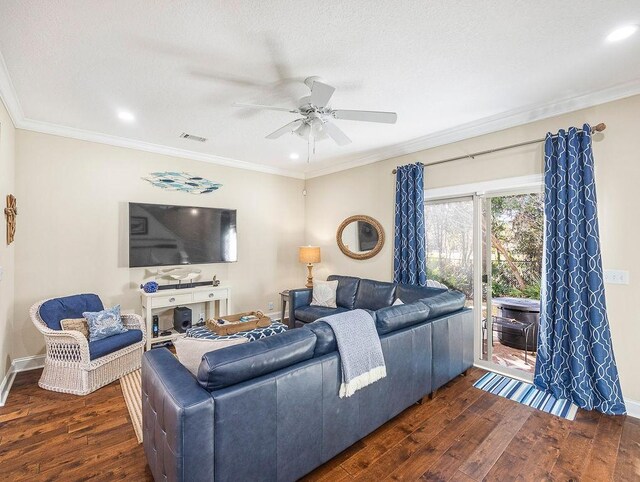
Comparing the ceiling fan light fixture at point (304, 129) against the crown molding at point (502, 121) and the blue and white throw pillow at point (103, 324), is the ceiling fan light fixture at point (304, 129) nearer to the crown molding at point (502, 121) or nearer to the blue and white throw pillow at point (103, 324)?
the crown molding at point (502, 121)

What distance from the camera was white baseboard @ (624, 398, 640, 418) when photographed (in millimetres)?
2654

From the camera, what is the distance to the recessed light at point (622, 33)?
2006mm

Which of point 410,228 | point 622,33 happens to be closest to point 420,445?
point 410,228

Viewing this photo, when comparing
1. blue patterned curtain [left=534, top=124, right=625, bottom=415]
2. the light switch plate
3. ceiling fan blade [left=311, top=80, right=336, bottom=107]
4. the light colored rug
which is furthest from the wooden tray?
the light switch plate

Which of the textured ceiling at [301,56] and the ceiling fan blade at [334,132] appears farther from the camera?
the ceiling fan blade at [334,132]

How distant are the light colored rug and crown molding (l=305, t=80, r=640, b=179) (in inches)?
165

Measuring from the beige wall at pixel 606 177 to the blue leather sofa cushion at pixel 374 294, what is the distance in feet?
1.17

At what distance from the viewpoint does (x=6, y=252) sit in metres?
3.06

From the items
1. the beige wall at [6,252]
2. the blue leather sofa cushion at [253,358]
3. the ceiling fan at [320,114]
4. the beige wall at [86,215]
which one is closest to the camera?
the blue leather sofa cushion at [253,358]

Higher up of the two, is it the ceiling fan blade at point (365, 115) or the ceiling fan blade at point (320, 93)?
the ceiling fan blade at point (320, 93)

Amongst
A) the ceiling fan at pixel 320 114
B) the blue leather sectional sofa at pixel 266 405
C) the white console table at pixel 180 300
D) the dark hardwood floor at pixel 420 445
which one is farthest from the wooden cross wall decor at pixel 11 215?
the ceiling fan at pixel 320 114

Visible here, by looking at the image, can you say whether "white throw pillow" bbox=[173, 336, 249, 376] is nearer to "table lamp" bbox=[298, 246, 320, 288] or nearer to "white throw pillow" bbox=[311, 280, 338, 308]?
"white throw pillow" bbox=[311, 280, 338, 308]

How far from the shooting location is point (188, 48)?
2225 millimetres

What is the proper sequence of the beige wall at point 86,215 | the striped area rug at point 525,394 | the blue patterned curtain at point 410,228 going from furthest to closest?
the blue patterned curtain at point 410,228, the beige wall at point 86,215, the striped area rug at point 525,394
